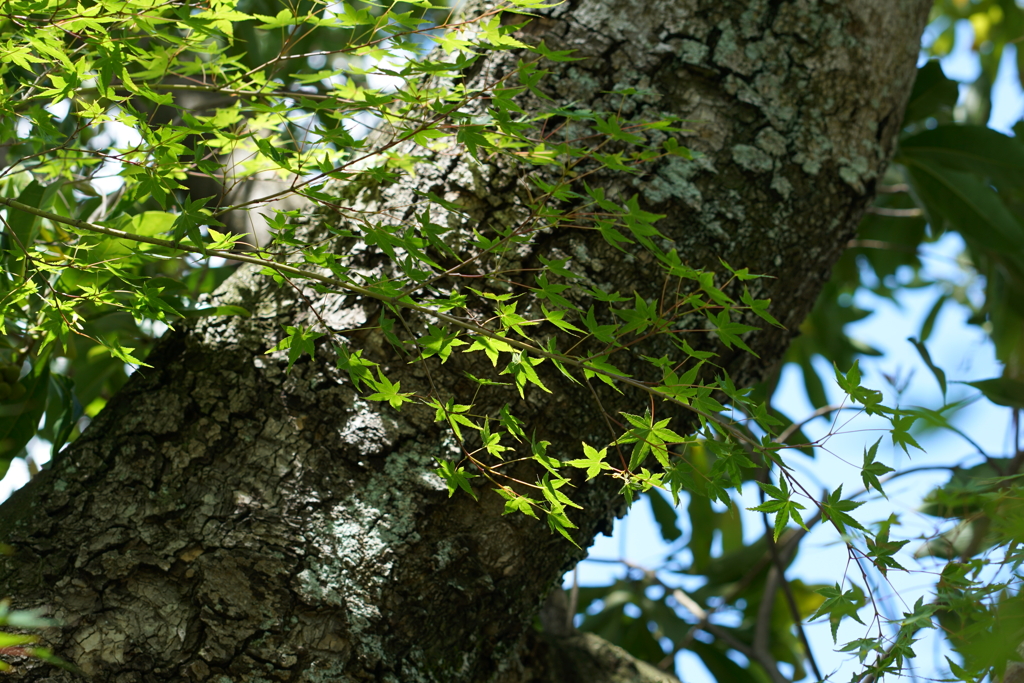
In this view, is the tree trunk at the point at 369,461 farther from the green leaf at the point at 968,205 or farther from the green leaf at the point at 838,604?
the green leaf at the point at 968,205

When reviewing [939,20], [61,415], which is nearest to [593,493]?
[61,415]

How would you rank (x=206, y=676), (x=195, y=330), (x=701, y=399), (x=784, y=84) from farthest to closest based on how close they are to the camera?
(x=784, y=84) < (x=195, y=330) < (x=206, y=676) < (x=701, y=399)

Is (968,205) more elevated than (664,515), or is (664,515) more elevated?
(968,205)

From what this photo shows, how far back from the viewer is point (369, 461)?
31.7 inches

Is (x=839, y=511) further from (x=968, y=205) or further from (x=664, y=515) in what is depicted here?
(x=664, y=515)

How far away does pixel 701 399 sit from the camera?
625mm

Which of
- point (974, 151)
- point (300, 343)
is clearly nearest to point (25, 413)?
point (300, 343)

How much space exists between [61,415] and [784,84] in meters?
1.10

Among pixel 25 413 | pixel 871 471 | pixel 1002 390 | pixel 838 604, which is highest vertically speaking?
pixel 1002 390

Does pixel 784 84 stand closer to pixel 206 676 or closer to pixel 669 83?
pixel 669 83

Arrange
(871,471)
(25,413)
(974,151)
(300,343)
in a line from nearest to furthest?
1. (871,471)
2. (300,343)
3. (25,413)
4. (974,151)

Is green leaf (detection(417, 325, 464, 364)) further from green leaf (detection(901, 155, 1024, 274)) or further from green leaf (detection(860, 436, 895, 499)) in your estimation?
green leaf (detection(901, 155, 1024, 274))

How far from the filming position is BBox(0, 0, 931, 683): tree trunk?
75cm

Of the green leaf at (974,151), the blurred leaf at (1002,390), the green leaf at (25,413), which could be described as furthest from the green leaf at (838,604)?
the green leaf at (974,151)
